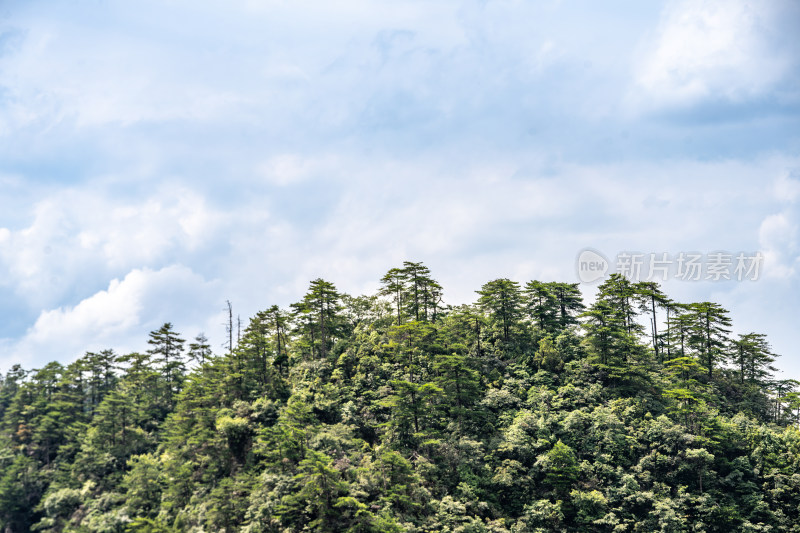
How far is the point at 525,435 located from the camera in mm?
41188

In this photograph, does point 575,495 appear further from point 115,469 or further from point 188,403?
point 115,469

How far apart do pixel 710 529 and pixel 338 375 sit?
1318 inches

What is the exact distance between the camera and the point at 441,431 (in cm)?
4481

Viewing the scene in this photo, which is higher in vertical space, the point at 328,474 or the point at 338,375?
the point at 338,375

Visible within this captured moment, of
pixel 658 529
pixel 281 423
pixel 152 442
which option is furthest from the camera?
pixel 152 442

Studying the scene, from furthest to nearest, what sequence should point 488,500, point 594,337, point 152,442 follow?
point 152,442
point 594,337
point 488,500

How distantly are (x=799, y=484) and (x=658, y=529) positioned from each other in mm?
11199

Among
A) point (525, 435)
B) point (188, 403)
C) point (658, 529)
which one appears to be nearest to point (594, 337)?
point (525, 435)

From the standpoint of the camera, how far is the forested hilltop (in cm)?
3759

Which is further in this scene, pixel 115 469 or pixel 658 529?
pixel 115 469

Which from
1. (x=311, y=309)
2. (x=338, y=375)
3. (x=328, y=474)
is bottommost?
(x=328, y=474)

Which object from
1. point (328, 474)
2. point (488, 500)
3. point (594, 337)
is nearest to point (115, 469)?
point (328, 474)

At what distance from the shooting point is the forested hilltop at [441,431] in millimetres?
37594

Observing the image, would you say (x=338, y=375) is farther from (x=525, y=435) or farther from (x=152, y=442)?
(x=152, y=442)
